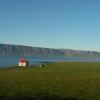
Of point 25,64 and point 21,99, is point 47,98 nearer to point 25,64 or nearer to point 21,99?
point 21,99

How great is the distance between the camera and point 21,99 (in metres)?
23.4

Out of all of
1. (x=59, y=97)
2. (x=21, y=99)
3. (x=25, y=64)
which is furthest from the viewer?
(x=25, y=64)

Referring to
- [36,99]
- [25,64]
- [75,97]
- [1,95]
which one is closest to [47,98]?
[36,99]

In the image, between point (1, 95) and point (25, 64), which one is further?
point (25, 64)

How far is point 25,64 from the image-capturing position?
339 ft

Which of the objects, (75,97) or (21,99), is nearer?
(21,99)

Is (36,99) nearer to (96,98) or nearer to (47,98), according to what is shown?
(47,98)

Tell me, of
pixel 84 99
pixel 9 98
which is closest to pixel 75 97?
pixel 84 99

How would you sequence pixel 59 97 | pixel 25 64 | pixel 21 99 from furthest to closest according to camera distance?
pixel 25 64
pixel 59 97
pixel 21 99

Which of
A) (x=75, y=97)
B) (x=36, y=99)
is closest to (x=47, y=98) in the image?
(x=36, y=99)

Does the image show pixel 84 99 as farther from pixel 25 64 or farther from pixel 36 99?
pixel 25 64

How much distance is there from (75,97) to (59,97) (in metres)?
1.50

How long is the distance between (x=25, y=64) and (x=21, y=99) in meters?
80.2

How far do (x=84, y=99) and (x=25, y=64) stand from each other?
80180 millimetres
